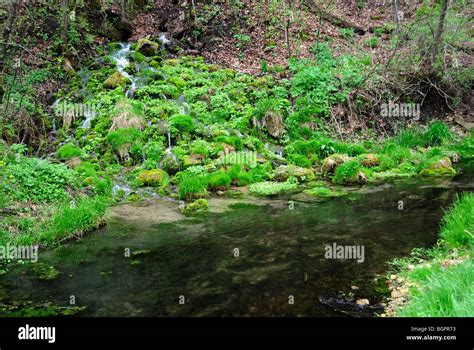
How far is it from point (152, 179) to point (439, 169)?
8.77 metres

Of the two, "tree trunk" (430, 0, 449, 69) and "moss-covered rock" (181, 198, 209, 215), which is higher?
"tree trunk" (430, 0, 449, 69)

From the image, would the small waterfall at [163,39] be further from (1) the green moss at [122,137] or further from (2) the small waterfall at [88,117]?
(1) the green moss at [122,137]

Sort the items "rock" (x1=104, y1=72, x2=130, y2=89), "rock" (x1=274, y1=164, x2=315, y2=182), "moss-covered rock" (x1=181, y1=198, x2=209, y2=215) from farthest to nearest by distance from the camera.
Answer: "rock" (x1=104, y1=72, x2=130, y2=89) → "rock" (x1=274, y1=164, x2=315, y2=182) → "moss-covered rock" (x1=181, y1=198, x2=209, y2=215)

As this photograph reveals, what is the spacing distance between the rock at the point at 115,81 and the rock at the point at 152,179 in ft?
20.5

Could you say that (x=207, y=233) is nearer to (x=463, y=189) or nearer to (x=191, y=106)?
(x=463, y=189)

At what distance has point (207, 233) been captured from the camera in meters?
8.24

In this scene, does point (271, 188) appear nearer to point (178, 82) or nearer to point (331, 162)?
point (331, 162)

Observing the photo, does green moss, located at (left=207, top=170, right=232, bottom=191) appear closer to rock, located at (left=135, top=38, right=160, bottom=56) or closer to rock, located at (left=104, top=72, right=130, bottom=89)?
rock, located at (left=104, top=72, right=130, bottom=89)

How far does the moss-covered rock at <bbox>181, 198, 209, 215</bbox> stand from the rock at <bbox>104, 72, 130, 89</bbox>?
344 inches

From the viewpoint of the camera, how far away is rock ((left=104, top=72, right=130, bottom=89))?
16875mm

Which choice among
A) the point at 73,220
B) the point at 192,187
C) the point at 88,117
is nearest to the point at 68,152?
the point at 88,117

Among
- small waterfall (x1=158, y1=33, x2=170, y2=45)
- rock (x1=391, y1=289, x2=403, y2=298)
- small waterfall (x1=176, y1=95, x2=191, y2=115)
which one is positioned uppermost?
small waterfall (x1=158, y1=33, x2=170, y2=45)

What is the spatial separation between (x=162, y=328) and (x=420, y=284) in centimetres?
317

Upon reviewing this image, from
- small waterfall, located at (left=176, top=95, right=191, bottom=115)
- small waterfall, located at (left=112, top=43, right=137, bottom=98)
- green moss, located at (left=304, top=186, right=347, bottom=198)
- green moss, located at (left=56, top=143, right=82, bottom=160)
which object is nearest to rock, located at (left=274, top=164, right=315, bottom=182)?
green moss, located at (left=304, top=186, right=347, bottom=198)
